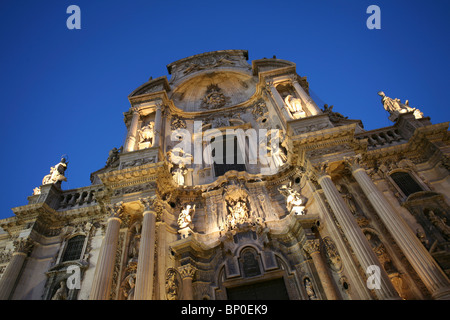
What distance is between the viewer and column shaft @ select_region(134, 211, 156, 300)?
9.95 m

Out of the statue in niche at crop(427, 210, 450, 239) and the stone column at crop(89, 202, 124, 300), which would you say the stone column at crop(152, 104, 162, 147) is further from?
the statue in niche at crop(427, 210, 450, 239)

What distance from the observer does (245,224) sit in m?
13.1

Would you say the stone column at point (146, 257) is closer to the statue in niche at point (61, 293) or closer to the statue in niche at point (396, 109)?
the statue in niche at point (61, 293)

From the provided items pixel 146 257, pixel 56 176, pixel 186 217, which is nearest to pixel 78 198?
pixel 56 176

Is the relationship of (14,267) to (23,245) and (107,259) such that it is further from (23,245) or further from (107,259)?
(107,259)

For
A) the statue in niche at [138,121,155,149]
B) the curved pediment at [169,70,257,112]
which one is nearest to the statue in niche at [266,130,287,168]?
the curved pediment at [169,70,257,112]

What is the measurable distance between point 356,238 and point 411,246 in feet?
5.99

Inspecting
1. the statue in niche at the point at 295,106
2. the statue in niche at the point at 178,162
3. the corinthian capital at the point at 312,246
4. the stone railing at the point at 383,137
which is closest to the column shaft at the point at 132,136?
the statue in niche at the point at 178,162

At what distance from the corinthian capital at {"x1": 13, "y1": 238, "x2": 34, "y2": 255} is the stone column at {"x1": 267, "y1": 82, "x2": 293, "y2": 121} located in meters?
14.8

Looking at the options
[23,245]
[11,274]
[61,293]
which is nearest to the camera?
[61,293]

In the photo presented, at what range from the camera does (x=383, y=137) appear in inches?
625

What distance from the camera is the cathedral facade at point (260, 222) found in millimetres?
10570
